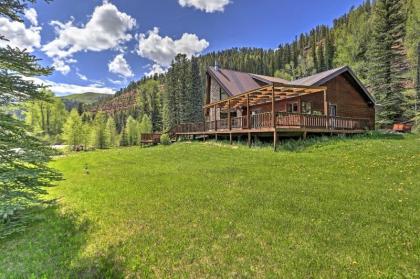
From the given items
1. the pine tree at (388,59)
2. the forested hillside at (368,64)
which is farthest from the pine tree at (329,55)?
the pine tree at (388,59)

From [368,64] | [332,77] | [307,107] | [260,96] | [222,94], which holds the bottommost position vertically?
[307,107]

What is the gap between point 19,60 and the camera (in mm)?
6066

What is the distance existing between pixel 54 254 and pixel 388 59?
3264 cm

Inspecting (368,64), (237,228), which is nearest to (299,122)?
(237,228)

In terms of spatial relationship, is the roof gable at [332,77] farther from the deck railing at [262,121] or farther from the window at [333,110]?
the deck railing at [262,121]

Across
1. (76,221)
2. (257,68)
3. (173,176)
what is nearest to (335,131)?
(173,176)

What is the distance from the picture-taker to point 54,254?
5.34m

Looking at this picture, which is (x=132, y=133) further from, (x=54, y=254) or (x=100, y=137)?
(x=54, y=254)

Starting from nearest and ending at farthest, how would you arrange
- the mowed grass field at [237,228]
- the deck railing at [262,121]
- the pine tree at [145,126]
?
the mowed grass field at [237,228], the deck railing at [262,121], the pine tree at [145,126]

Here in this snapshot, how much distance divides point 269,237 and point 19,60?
651cm

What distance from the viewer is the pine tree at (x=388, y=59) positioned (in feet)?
89.5

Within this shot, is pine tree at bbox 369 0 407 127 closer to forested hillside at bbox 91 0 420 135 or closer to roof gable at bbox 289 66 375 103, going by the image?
forested hillside at bbox 91 0 420 135

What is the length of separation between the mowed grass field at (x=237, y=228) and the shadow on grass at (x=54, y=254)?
1.0 inches

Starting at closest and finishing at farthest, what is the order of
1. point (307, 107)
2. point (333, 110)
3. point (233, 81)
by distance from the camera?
point (307, 107) → point (333, 110) → point (233, 81)
